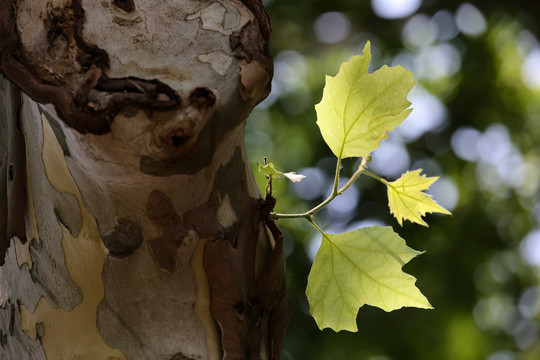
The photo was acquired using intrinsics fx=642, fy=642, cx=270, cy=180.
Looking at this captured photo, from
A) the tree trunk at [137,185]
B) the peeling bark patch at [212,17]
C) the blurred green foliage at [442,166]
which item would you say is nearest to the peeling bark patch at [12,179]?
the tree trunk at [137,185]

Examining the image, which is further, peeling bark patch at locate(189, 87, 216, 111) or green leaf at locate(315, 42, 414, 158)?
green leaf at locate(315, 42, 414, 158)

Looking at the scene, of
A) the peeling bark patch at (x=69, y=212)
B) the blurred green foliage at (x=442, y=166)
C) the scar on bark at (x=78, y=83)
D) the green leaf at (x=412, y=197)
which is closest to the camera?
the scar on bark at (x=78, y=83)

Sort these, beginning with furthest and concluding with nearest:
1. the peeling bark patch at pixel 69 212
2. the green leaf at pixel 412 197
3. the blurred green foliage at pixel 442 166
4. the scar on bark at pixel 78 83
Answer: the blurred green foliage at pixel 442 166 → the green leaf at pixel 412 197 → the peeling bark patch at pixel 69 212 → the scar on bark at pixel 78 83

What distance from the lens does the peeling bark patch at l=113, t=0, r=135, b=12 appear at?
2.08 feet

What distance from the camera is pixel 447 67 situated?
3721 mm

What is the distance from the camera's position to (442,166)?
3521 mm

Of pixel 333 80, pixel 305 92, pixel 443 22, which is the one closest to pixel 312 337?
pixel 305 92

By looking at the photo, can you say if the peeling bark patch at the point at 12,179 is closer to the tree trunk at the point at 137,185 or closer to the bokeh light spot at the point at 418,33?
the tree trunk at the point at 137,185

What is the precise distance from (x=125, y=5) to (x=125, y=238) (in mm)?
231

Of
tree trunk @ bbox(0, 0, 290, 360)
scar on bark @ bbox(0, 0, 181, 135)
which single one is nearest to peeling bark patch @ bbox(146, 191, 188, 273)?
tree trunk @ bbox(0, 0, 290, 360)

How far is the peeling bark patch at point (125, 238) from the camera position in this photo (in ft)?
2.11

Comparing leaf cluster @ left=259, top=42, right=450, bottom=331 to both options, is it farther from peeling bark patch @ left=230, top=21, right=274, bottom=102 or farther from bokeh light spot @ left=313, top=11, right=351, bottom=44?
bokeh light spot @ left=313, top=11, right=351, bottom=44

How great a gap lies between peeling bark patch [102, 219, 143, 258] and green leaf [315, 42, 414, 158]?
26cm

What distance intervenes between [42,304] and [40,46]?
28 cm
